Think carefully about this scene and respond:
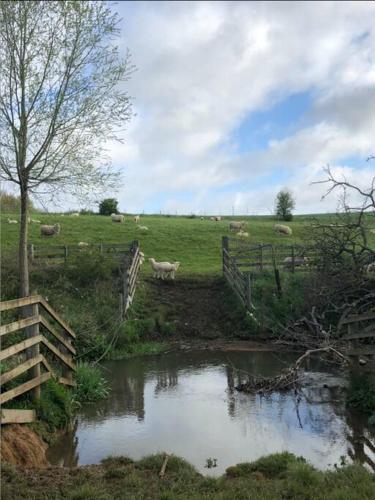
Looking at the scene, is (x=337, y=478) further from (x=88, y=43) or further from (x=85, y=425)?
(x=88, y=43)

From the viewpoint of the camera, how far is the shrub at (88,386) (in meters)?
10.5

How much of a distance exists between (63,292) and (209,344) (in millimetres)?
5465

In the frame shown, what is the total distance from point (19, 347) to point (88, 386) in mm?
3410

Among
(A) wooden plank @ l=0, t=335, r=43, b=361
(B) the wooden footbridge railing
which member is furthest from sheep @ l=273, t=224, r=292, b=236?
(A) wooden plank @ l=0, t=335, r=43, b=361

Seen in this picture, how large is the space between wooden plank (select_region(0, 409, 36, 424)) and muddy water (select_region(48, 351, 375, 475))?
57cm

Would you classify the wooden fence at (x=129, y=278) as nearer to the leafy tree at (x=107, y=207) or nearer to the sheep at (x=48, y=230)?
the sheep at (x=48, y=230)

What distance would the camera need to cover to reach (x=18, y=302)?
7820 millimetres

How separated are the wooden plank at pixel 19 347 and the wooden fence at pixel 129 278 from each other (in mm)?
9310

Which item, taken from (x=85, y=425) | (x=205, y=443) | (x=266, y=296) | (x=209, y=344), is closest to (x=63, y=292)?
(x=209, y=344)

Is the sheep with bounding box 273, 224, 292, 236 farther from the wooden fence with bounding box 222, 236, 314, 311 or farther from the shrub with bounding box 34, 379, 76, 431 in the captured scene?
the shrub with bounding box 34, 379, 76, 431

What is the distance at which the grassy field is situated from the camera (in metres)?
29.9

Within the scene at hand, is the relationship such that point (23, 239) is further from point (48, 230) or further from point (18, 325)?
point (48, 230)

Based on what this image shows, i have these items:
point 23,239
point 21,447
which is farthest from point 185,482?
point 23,239

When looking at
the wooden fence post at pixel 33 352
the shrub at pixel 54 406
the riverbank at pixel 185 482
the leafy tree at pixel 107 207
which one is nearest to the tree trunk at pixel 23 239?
the shrub at pixel 54 406
